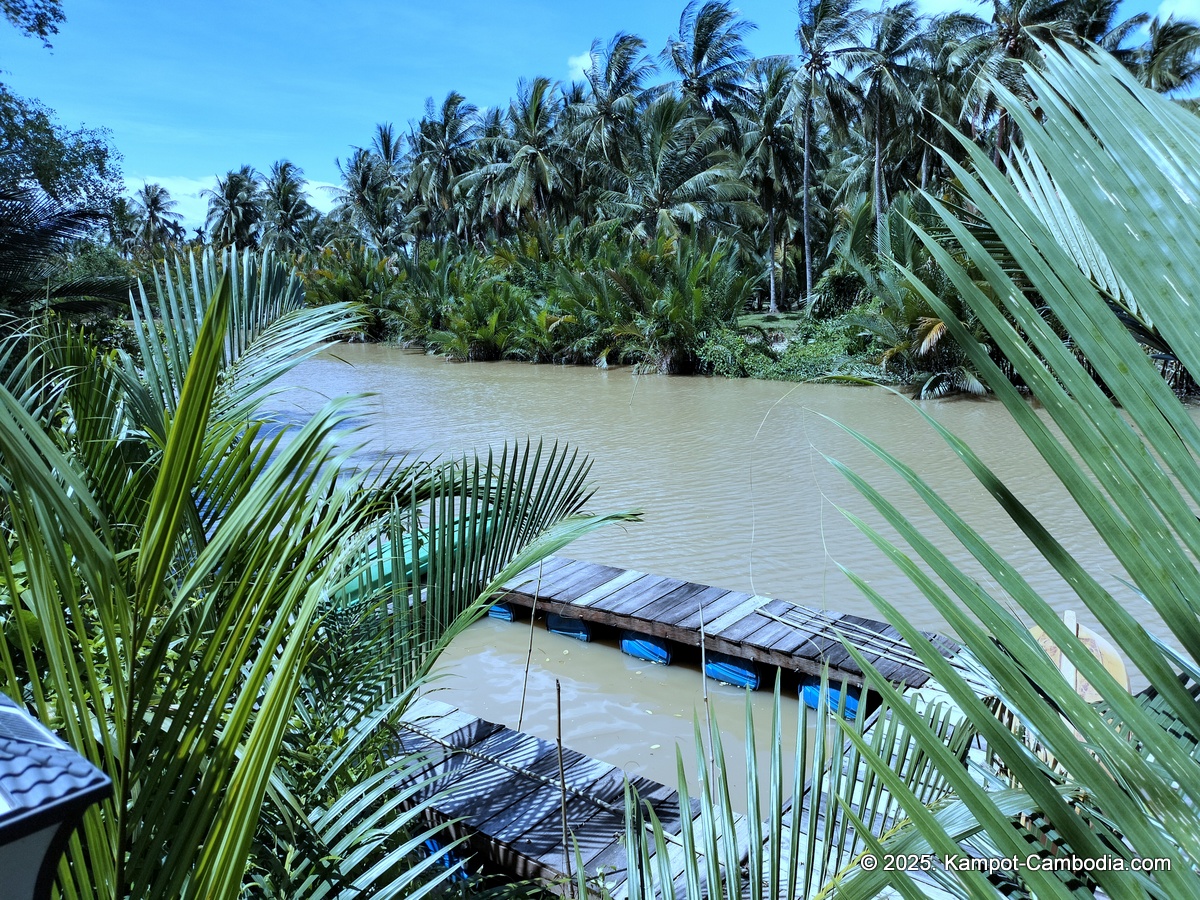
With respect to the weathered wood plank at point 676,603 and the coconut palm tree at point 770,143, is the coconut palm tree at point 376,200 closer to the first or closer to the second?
the coconut palm tree at point 770,143

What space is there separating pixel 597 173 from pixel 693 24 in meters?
6.18

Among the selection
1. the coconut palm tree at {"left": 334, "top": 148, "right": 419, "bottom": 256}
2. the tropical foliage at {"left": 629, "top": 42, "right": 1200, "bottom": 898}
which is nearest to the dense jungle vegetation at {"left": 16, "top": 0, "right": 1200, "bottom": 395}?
the coconut palm tree at {"left": 334, "top": 148, "right": 419, "bottom": 256}

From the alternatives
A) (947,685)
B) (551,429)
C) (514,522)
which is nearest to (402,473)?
(514,522)

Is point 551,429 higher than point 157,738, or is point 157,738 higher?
point 157,738

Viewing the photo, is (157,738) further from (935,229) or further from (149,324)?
(149,324)

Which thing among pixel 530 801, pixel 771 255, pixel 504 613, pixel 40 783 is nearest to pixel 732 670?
pixel 504 613

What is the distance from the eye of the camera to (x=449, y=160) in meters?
37.4

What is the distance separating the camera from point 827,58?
73.7 ft

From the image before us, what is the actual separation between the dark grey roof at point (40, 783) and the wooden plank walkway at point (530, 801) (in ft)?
7.64

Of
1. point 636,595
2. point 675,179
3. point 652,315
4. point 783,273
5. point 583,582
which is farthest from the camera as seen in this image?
point 783,273

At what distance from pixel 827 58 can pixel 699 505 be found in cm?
1865

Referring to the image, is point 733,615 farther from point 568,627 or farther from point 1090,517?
point 1090,517

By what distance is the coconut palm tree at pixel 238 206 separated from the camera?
5078 centimetres

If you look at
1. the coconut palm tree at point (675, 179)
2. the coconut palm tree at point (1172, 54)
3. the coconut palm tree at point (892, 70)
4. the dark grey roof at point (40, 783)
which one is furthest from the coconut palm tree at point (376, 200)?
the dark grey roof at point (40, 783)
